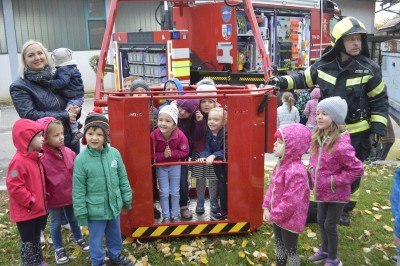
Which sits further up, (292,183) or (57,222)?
(292,183)

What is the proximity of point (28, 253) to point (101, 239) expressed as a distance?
61cm

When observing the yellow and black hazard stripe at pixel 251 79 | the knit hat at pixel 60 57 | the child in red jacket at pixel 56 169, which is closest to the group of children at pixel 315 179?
the child in red jacket at pixel 56 169

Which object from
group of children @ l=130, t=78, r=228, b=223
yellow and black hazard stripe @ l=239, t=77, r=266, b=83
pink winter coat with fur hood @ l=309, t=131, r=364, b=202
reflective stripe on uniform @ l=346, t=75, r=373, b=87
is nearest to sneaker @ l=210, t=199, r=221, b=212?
group of children @ l=130, t=78, r=228, b=223

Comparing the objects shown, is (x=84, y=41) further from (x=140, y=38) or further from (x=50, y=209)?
(x=50, y=209)

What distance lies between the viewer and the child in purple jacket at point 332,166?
3.36 m

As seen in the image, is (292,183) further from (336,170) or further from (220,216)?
(220,216)

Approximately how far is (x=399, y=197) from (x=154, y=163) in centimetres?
207

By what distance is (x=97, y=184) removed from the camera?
3375 millimetres

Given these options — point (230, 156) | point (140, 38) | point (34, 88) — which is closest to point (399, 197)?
point (230, 156)

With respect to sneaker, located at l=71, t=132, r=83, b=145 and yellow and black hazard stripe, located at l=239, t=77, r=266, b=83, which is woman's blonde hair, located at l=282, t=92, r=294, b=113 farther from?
sneaker, located at l=71, t=132, r=83, b=145

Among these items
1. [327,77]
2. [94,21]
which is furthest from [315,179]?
[94,21]

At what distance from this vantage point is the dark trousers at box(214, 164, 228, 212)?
4.08 meters

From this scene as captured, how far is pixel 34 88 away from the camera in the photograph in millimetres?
3982

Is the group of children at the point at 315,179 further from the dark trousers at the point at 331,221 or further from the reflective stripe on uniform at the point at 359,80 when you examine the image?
the reflective stripe on uniform at the point at 359,80
